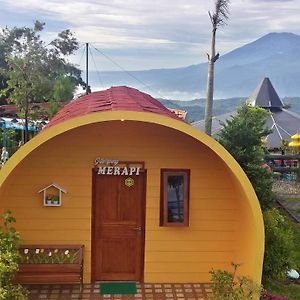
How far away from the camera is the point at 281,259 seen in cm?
875

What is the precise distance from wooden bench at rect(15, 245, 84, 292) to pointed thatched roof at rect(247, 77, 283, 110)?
16766mm

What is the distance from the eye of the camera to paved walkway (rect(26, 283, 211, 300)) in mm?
8359

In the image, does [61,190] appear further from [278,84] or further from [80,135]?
[278,84]

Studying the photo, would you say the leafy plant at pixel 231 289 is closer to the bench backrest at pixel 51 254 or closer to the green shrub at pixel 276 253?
the green shrub at pixel 276 253

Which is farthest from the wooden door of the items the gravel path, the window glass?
the gravel path

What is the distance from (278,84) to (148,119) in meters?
184

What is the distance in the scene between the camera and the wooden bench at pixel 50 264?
8289mm

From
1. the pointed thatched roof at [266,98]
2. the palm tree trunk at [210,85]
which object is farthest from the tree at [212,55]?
the pointed thatched roof at [266,98]

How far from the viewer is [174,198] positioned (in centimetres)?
875

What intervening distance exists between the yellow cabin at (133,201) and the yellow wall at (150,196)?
2cm

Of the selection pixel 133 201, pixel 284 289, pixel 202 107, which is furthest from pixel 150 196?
pixel 202 107

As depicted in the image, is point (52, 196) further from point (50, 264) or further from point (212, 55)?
point (212, 55)

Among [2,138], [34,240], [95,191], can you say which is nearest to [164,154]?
[95,191]

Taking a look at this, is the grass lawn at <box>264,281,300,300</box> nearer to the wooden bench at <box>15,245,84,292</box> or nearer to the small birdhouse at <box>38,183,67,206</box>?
the wooden bench at <box>15,245,84,292</box>
